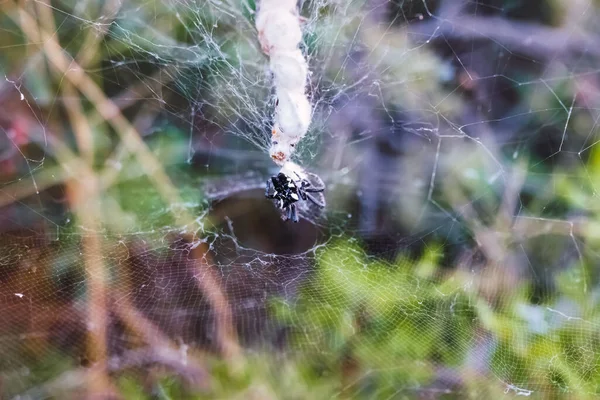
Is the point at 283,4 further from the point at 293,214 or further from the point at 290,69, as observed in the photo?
the point at 293,214

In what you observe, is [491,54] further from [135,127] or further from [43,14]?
[43,14]

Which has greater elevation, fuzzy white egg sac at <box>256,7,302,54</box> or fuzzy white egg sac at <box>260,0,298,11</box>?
fuzzy white egg sac at <box>260,0,298,11</box>

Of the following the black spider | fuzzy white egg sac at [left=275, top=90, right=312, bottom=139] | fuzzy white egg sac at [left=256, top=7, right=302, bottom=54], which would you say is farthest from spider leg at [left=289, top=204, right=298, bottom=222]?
fuzzy white egg sac at [left=256, top=7, right=302, bottom=54]

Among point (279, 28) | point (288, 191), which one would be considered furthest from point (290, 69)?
point (288, 191)

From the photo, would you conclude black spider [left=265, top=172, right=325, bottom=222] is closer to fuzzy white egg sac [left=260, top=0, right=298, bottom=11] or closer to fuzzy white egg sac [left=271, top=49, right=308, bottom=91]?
fuzzy white egg sac [left=271, top=49, right=308, bottom=91]

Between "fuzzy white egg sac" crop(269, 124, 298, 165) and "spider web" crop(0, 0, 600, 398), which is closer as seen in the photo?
"spider web" crop(0, 0, 600, 398)

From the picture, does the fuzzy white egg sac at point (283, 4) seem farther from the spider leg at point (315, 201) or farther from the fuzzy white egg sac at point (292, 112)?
the spider leg at point (315, 201)

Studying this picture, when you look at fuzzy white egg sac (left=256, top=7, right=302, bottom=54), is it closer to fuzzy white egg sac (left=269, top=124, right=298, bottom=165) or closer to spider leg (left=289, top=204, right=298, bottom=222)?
fuzzy white egg sac (left=269, top=124, right=298, bottom=165)

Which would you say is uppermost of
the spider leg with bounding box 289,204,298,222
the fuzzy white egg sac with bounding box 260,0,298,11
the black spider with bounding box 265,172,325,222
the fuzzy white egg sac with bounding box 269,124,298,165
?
the fuzzy white egg sac with bounding box 260,0,298,11
